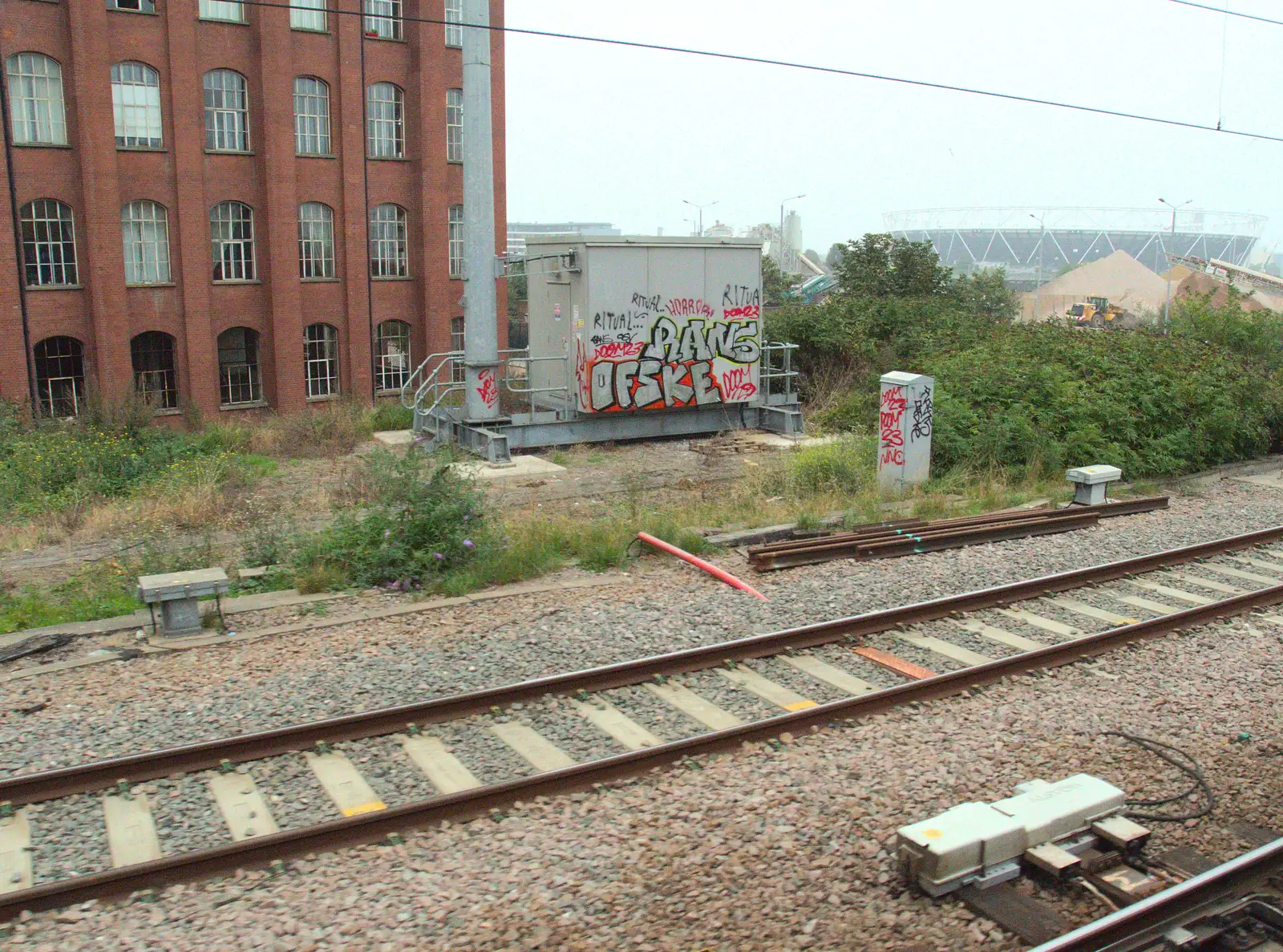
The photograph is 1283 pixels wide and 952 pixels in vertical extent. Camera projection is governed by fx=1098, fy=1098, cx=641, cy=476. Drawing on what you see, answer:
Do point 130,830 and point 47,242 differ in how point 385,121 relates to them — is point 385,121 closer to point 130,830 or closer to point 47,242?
point 47,242

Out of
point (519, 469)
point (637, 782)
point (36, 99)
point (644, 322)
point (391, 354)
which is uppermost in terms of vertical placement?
point (36, 99)

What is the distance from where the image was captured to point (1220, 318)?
24.0 metres

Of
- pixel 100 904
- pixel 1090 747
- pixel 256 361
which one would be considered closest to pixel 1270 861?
pixel 1090 747

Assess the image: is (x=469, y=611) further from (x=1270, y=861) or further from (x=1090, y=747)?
(x=1270, y=861)

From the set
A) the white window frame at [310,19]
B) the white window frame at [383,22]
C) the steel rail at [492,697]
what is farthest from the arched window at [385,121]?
the steel rail at [492,697]

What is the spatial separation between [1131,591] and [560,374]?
12539 millimetres

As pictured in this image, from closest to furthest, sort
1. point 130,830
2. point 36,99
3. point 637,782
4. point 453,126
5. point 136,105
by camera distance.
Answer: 1. point 130,830
2. point 637,782
3. point 36,99
4. point 136,105
5. point 453,126

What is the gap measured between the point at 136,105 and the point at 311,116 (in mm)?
4436

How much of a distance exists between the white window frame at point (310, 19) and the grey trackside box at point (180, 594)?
78.3 feet

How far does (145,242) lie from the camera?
90.3 ft

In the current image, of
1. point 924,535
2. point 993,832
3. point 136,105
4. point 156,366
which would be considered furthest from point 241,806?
point 136,105

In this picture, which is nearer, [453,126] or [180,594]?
[180,594]

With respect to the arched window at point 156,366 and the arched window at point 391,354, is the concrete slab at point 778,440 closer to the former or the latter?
the arched window at point 391,354

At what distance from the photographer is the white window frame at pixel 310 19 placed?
28.8m
